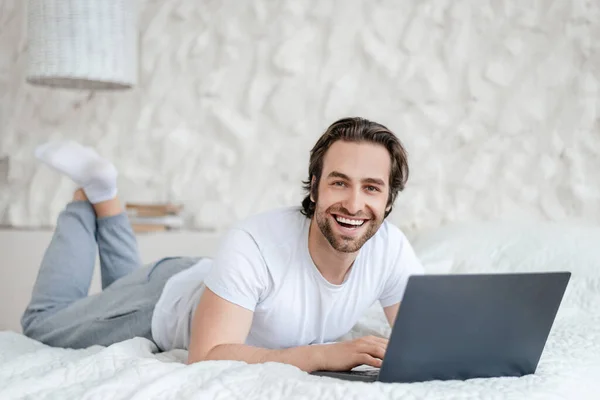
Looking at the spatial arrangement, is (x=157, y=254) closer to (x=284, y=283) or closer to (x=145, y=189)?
(x=145, y=189)

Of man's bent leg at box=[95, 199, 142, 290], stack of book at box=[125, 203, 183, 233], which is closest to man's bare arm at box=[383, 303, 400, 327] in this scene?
man's bent leg at box=[95, 199, 142, 290]

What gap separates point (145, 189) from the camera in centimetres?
327

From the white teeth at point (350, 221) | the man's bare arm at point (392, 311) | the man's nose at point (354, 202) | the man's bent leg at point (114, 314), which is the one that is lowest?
the man's bent leg at point (114, 314)

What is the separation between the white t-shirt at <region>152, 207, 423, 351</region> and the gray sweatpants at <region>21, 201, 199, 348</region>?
0.23m

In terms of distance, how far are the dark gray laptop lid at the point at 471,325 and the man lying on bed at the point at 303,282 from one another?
143 mm

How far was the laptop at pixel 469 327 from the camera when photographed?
1.18 metres

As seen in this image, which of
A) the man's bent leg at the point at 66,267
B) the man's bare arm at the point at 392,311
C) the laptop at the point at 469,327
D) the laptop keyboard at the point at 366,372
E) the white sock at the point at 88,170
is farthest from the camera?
the white sock at the point at 88,170

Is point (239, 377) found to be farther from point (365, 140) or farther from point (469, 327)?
point (365, 140)

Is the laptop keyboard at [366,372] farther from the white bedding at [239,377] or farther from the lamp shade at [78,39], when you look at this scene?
the lamp shade at [78,39]

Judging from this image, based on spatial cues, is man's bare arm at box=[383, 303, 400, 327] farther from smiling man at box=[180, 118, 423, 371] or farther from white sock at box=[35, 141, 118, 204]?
white sock at box=[35, 141, 118, 204]

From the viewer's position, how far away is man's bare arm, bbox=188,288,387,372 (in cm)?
139

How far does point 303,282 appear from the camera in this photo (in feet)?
5.30

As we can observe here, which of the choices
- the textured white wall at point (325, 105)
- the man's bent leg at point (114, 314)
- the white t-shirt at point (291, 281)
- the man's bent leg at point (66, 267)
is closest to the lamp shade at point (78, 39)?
the textured white wall at point (325, 105)

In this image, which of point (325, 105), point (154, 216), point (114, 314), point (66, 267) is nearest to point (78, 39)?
point (154, 216)
